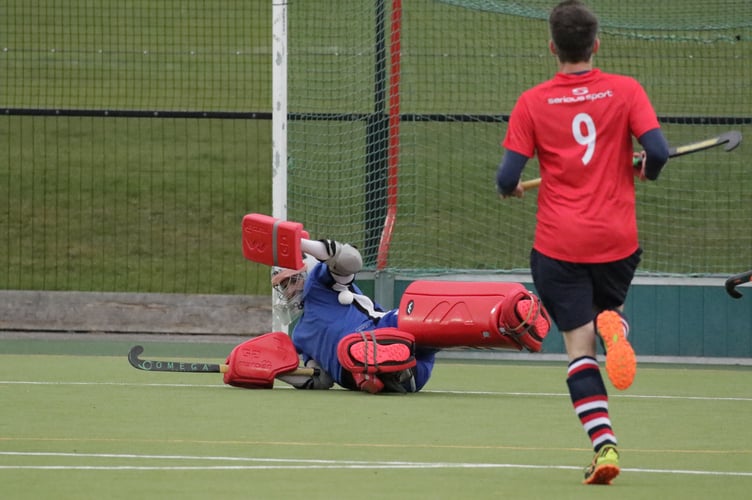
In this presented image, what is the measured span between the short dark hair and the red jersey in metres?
0.08

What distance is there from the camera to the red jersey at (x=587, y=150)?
5438mm

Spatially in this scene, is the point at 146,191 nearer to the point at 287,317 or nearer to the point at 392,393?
the point at 287,317

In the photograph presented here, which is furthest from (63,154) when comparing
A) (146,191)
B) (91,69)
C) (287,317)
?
(287,317)

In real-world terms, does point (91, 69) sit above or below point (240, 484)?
above

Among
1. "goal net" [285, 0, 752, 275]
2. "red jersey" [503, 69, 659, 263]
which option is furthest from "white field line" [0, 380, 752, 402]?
"red jersey" [503, 69, 659, 263]

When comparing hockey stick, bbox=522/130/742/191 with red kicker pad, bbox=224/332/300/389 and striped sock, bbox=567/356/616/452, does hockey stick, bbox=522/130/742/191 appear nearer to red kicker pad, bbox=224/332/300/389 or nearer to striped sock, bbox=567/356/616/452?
striped sock, bbox=567/356/616/452

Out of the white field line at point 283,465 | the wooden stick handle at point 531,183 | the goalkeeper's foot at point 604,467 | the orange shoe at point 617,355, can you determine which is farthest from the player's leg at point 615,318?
the white field line at point 283,465

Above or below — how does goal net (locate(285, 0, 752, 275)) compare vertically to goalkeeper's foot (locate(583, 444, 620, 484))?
above

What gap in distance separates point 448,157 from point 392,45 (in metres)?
3.51

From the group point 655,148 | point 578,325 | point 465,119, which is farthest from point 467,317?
point 465,119

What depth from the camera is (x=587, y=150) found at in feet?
17.9

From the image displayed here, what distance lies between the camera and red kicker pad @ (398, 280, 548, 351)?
8406 mm

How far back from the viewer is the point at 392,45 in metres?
11.9

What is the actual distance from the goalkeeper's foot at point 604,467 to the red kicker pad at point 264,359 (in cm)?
378
